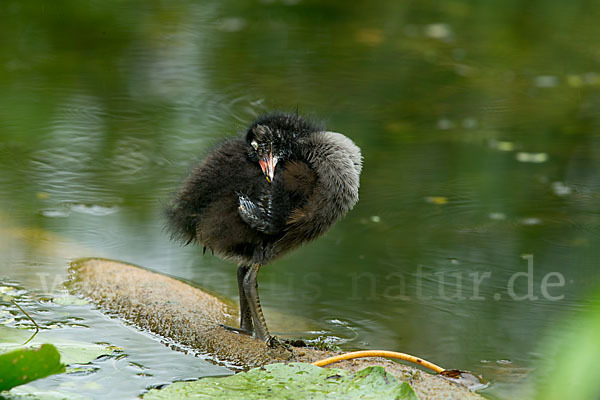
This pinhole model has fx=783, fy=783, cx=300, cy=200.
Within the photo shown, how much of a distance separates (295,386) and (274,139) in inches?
48.7

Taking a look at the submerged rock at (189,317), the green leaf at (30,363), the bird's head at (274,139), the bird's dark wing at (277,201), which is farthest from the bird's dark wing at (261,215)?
the green leaf at (30,363)

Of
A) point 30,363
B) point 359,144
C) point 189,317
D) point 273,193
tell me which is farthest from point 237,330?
point 359,144

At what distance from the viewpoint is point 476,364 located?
3.58 m

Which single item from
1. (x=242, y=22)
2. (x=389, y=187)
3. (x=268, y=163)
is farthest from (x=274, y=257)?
(x=242, y=22)

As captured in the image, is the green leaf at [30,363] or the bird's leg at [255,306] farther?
the bird's leg at [255,306]

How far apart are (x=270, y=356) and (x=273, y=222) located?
0.58 meters

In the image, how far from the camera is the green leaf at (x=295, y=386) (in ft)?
8.61

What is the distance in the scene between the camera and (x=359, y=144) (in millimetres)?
6328

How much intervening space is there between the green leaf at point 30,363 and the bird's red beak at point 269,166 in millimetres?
1420

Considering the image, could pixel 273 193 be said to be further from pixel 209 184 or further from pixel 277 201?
pixel 209 184

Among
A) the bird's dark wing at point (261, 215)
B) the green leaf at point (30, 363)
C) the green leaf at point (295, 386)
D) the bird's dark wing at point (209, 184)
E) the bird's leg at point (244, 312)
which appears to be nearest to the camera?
the green leaf at point (30, 363)

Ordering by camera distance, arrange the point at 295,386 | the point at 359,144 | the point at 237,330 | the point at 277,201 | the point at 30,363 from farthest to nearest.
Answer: the point at 359,144 → the point at 237,330 → the point at 277,201 → the point at 295,386 → the point at 30,363

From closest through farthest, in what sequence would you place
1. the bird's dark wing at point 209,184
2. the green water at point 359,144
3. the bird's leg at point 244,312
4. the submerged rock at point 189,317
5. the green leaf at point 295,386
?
the green leaf at point 295,386, the submerged rock at point 189,317, the bird's dark wing at point 209,184, the bird's leg at point 244,312, the green water at point 359,144

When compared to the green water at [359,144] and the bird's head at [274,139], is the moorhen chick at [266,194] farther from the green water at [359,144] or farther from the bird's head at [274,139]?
the green water at [359,144]
